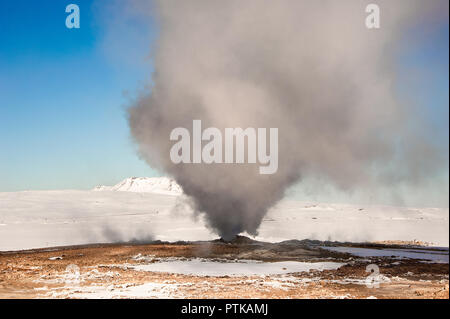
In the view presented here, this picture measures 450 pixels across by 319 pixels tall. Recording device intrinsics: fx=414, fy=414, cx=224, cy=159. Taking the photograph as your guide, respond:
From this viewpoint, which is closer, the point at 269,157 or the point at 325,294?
the point at 325,294

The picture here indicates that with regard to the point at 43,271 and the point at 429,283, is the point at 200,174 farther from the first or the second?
the point at 429,283

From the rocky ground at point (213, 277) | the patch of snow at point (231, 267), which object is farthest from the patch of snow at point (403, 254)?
the patch of snow at point (231, 267)

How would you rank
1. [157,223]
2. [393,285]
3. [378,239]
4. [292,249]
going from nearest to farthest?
1. [393,285]
2. [292,249]
3. [378,239]
4. [157,223]

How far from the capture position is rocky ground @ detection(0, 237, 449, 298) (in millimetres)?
12578

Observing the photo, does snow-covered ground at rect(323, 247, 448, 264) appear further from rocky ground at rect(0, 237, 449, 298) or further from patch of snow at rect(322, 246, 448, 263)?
rocky ground at rect(0, 237, 449, 298)

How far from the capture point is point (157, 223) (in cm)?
5203

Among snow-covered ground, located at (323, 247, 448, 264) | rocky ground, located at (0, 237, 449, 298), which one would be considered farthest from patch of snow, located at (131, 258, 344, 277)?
snow-covered ground, located at (323, 247, 448, 264)

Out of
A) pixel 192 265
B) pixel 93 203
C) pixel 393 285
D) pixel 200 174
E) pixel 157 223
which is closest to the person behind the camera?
pixel 393 285

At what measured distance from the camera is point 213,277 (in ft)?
53.2

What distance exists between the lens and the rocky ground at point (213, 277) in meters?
12.6

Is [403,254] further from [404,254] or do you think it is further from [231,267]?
[231,267]
